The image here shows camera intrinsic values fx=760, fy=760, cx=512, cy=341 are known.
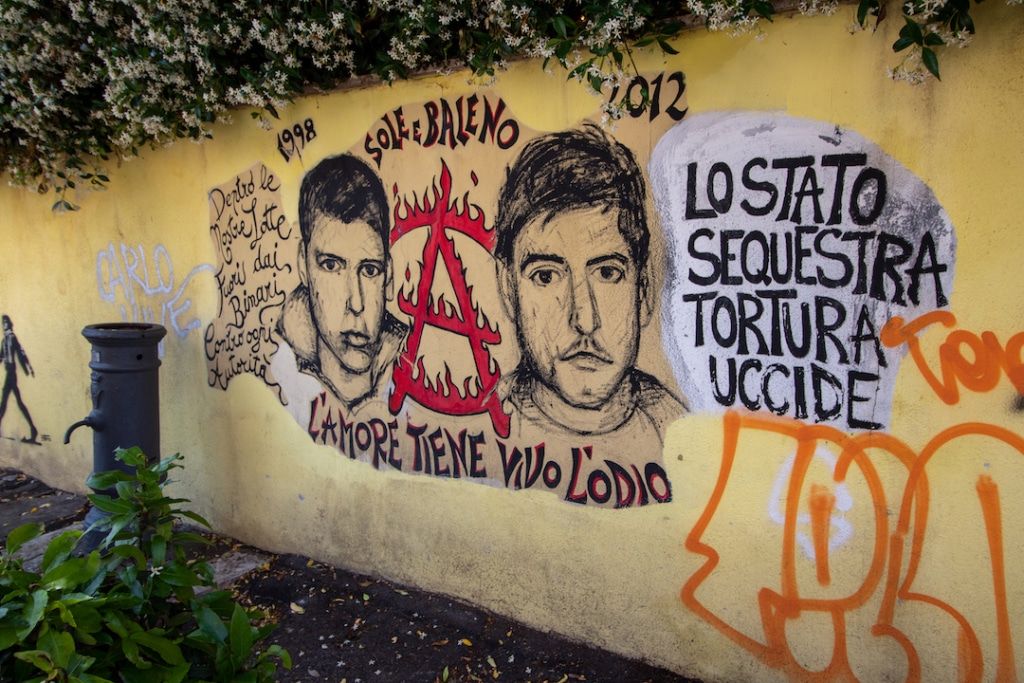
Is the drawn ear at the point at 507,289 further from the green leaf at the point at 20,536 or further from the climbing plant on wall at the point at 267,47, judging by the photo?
the green leaf at the point at 20,536

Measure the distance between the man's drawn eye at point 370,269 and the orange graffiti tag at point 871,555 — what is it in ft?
6.62

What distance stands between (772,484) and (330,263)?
8.59 feet

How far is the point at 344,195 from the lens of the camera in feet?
13.7

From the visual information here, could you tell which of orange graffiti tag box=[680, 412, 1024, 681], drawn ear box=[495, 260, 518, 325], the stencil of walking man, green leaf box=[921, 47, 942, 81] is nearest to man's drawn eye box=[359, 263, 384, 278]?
drawn ear box=[495, 260, 518, 325]

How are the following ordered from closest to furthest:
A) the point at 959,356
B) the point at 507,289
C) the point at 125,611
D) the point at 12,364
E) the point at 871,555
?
the point at 125,611
the point at 959,356
the point at 871,555
the point at 507,289
the point at 12,364

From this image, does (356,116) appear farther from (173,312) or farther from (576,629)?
(576,629)

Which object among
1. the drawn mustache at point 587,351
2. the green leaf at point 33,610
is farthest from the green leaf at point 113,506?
the drawn mustache at point 587,351

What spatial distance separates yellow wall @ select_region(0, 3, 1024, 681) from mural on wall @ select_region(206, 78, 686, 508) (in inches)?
1.8

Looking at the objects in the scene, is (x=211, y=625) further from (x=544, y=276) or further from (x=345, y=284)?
(x=345, y=284)

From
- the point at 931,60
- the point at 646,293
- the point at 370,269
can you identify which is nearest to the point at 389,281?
the point at 370,269

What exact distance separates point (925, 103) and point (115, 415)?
14.4ft

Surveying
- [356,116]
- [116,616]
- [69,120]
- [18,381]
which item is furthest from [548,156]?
[18,381]

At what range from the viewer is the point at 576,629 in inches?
140

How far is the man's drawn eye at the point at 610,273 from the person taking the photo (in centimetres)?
326
